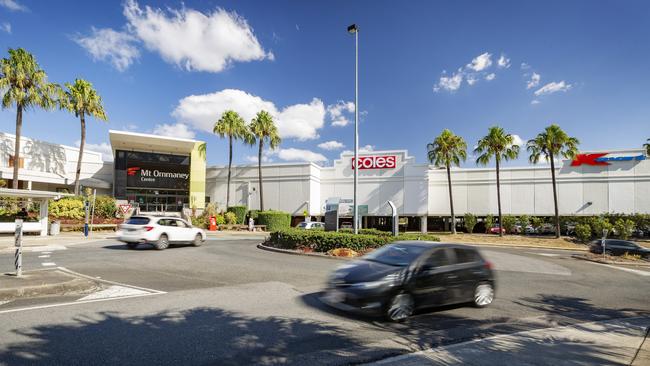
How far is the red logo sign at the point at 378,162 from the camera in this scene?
39062mm

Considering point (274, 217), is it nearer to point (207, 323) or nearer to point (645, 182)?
point (207, 323)

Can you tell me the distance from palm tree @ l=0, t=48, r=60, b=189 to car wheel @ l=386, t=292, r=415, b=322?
30.0m

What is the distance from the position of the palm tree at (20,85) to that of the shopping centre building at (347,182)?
6621 millimetres

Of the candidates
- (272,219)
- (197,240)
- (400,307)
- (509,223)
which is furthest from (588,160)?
(400,307)

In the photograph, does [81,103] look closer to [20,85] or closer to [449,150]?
[20,85]

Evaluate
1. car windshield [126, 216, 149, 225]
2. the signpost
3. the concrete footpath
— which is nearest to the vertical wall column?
car windshield [126, 216, 149, 225]

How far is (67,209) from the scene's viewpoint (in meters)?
25.8

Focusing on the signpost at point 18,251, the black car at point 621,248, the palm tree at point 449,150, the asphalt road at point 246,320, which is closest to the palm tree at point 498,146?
the palm tree at point 449,150

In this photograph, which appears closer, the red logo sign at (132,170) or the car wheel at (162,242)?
the car wheel at (162,242)

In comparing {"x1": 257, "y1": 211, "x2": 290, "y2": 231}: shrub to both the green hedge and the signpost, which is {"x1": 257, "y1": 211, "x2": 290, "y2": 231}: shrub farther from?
the signpost

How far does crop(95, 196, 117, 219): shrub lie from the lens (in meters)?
28.0

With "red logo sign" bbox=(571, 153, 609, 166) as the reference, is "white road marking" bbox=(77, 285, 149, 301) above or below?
below

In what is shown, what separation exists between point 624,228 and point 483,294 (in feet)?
108

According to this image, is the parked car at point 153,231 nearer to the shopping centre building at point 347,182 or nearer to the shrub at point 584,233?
the shopping centre building at point 347,182
